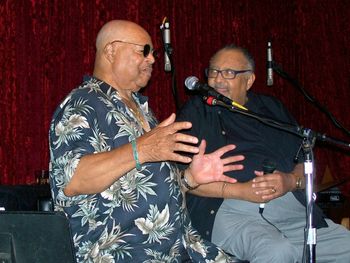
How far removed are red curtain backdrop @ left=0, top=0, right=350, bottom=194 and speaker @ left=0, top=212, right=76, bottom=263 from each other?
1.98 m

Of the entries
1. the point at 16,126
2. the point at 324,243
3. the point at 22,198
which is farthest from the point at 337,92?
the point at 22,198

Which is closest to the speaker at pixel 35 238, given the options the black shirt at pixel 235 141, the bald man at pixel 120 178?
the bald man at pixel 120 178

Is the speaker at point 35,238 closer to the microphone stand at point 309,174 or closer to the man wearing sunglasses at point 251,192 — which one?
the microphone stand at point 309,174

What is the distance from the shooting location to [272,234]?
2.88 meters

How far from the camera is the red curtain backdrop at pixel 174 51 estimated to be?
3688mm

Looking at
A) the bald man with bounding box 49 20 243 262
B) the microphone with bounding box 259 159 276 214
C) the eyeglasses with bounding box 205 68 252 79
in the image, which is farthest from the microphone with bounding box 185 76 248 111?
the eyeglasses with bounding box 205 68 252 79

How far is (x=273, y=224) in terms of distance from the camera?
10.0 ft

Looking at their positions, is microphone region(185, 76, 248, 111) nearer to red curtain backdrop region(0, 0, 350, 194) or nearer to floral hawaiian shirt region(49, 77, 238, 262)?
floral hawaiian shirt region(49, 77, 238, 262)

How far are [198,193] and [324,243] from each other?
28.7 inches

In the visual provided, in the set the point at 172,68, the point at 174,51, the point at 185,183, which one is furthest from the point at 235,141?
the point at 174,51

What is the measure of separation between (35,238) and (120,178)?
28.7 inches

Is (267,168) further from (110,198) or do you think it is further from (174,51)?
(174,51)

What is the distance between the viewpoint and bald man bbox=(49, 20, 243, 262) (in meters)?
2.20

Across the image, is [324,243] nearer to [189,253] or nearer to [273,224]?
[273,224]
